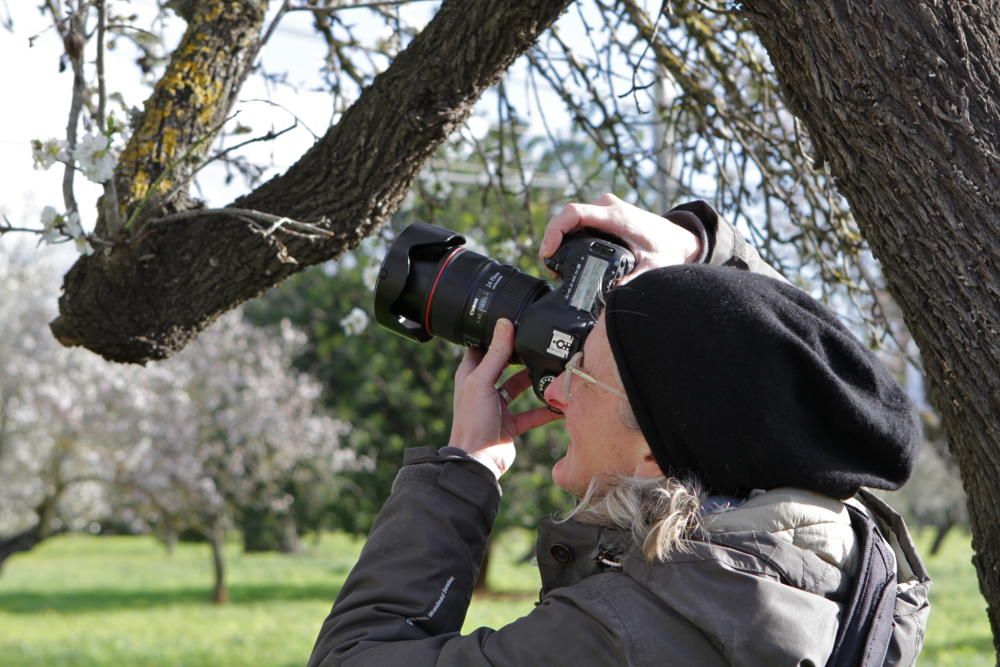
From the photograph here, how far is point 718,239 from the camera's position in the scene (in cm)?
182

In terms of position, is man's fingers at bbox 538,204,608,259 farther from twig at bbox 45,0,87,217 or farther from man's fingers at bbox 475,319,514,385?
twig at bbox 45,0,87,217

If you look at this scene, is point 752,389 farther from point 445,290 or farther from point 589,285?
point 445,290

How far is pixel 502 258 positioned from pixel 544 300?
181 centimetres

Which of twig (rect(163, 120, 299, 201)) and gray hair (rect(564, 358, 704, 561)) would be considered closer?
gray hair (rect(564, 358, 704, 561))

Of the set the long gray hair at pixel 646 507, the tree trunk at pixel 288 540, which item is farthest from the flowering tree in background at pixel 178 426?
the long gray hair at pixel 646 507

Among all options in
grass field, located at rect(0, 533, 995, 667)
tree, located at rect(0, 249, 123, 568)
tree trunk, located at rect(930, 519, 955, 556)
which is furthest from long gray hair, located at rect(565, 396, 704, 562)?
tree trunk, located at rect(930, 519, 955, 556)

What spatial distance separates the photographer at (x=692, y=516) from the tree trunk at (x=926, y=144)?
0.22 metres

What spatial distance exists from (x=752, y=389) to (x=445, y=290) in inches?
27.7

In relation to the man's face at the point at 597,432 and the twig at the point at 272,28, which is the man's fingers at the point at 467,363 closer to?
the man's face at the point at 597,432

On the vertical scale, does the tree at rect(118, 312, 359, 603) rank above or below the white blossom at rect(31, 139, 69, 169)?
below

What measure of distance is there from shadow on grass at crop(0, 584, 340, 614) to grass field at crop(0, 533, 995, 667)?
0.5 inches

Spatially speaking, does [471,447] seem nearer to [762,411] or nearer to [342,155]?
[762,411]

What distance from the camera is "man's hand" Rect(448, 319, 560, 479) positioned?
5.07 feet

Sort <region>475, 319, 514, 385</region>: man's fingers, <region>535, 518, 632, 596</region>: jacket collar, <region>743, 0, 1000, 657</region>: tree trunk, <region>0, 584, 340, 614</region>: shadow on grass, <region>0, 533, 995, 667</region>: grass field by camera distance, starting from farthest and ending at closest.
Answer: <region>0, 584, 340, 614</region>: shadow on grass < <region>0, 533, 995, 667</region>: grass field < <region>475, 319, 514, 385</region>: man's fingers < <region>743, 0, 1000, 657</region>: tree trunk < <region>535, 518, 632, 596</region>: jacket collar
